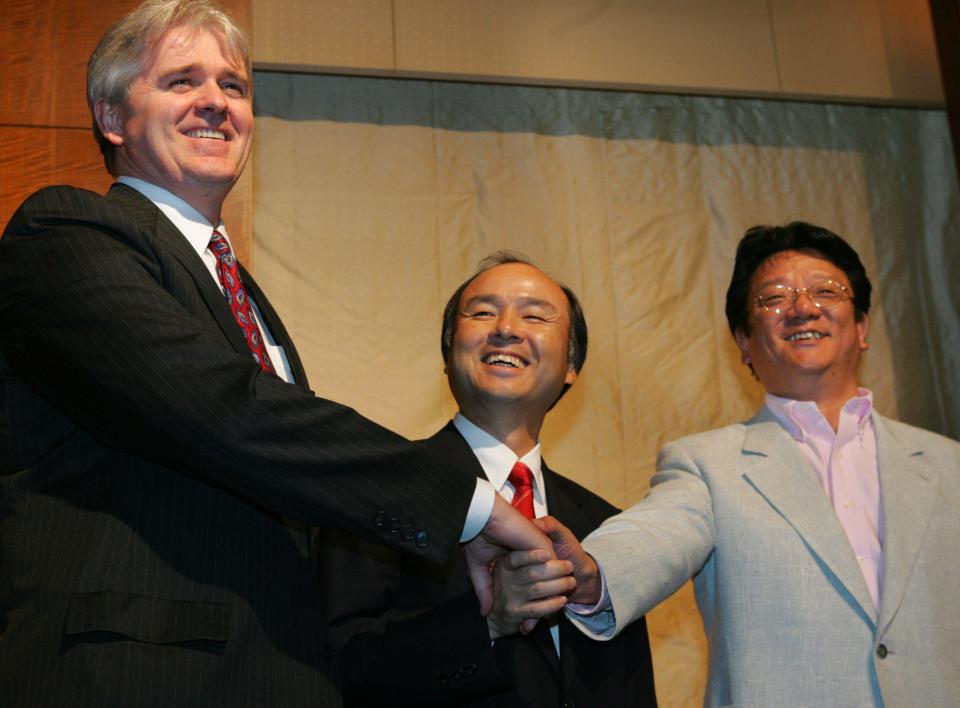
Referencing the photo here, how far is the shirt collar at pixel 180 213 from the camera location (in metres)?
1.71

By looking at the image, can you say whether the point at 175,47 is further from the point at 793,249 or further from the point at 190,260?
the point at 793,249

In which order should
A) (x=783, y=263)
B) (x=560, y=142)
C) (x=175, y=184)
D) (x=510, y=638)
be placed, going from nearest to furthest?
(x=175, y=184), (x=510, y=638), (x=783, y=263), (x=560, y=142)

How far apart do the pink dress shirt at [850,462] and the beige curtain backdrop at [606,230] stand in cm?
118

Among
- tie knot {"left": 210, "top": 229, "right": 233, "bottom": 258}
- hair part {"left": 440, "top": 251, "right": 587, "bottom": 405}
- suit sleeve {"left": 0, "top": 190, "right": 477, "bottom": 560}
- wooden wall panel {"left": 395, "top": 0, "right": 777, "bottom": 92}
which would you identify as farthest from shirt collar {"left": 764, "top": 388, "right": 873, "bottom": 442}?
wooden wall panel {"left": 395, "top": 0, "right": 777, "bottom": 92}

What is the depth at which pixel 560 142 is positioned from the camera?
373 cm

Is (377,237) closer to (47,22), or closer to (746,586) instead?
(47,22)

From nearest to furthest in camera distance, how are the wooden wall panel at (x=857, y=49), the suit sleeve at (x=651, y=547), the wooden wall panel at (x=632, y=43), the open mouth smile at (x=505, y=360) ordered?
1. the suit sleeve at (x=651, y=547)
2. the open mouth smile at (x=505, y=360)
3. the wooden wall panel at (x=632, y=43)
4. the wooden wall panel at (x=857, y=49)

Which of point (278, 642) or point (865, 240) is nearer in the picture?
point (278, 642)

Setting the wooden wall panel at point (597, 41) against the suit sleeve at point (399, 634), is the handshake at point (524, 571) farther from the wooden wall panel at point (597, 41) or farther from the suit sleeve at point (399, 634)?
the wooden wall panel at point (597, 41)

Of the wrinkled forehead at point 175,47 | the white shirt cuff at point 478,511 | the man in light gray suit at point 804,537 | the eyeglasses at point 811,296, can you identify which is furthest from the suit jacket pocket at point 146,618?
the eyeglasses at point 811,296

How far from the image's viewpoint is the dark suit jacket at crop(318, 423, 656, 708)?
1822mm

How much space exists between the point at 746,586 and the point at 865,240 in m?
2.07

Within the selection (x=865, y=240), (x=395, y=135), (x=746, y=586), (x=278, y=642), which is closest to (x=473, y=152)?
(x=395, y=135)

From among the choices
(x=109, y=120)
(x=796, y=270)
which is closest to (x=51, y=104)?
(x=109, y=120)
